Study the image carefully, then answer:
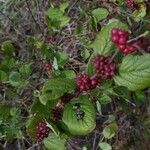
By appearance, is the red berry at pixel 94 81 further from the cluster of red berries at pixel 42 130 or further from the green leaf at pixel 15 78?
the green leaf at pixel 15 78

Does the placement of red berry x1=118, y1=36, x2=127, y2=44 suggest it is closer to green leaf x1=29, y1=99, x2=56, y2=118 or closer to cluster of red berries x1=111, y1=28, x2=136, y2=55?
cluster of red berries x1=111, y1=28, x2=136, y2=55

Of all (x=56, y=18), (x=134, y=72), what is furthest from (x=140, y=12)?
(x=134, y=72)

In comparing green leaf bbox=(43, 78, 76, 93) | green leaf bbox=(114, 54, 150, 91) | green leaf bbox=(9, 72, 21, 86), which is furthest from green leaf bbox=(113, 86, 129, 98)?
green leaf bbox=(9, 72, 21, 86)

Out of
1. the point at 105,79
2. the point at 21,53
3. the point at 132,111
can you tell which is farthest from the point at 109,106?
the point at 105,79

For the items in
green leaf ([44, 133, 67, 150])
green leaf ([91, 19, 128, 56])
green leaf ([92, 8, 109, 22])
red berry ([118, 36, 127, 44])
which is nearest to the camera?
red berry ([118, 36, 127, 44])

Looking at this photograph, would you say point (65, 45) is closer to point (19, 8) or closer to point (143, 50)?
point (19, 8)

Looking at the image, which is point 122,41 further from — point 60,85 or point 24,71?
point 24,71
